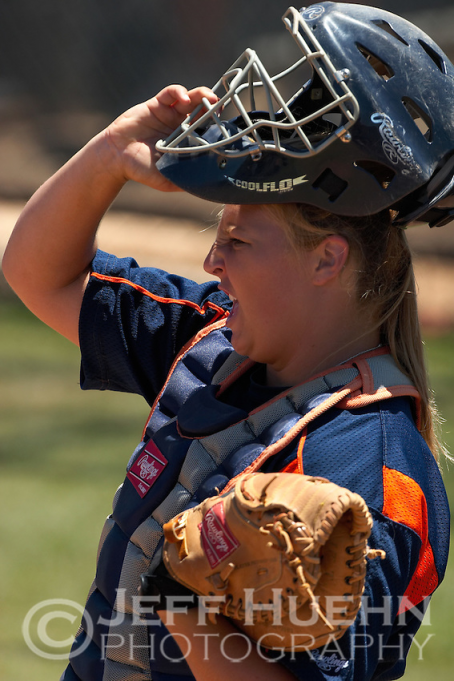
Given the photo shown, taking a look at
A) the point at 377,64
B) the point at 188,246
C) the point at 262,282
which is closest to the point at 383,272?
the point at 262,282

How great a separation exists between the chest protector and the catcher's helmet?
1.07 ft

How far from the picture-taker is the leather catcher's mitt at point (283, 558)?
1129mm

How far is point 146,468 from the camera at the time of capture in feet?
5.05

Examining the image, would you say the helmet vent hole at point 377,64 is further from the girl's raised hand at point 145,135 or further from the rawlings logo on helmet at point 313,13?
the girl's raised hand at point 145,135

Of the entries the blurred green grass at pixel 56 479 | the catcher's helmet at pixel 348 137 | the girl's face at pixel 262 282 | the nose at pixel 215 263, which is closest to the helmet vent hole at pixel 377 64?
the catcher's helmet at pixel 348 137

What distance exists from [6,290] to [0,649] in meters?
4.52

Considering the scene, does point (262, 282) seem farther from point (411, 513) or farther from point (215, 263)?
point (411, 513)

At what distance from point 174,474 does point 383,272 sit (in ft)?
1.89

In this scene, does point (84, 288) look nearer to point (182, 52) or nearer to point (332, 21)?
point (332, 21)

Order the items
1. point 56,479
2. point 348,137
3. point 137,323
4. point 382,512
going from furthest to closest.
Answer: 1. point 56,479
2. point 137,323
3. point 348,137
4. point 382,512

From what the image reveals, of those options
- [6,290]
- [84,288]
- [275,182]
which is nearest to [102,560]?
[84,288]

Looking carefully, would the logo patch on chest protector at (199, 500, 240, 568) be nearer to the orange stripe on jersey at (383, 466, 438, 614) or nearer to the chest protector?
the chest protector

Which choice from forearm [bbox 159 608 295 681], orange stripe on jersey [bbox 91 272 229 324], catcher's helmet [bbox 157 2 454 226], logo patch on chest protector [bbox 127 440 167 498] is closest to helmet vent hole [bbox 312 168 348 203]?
catcher's helmet [bbox 157 2 454 226]

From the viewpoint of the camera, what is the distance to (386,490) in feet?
4.18
